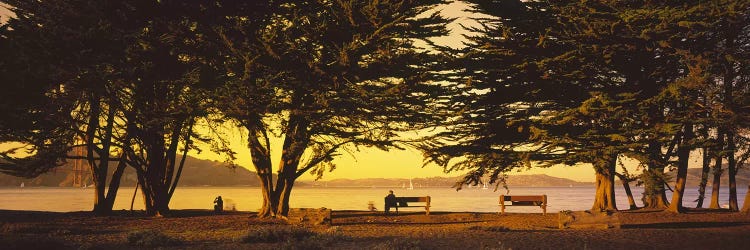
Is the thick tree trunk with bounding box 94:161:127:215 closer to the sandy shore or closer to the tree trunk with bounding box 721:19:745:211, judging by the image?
the sandy shore

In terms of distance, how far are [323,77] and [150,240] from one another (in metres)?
8.74

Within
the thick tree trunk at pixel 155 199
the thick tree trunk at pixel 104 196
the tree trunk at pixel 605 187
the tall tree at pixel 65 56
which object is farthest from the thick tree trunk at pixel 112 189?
the tree trunk at pixel 605 187

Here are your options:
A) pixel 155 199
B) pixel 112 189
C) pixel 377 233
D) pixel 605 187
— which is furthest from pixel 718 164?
pixel 112 189

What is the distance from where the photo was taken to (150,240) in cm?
1407

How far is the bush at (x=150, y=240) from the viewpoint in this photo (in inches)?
553

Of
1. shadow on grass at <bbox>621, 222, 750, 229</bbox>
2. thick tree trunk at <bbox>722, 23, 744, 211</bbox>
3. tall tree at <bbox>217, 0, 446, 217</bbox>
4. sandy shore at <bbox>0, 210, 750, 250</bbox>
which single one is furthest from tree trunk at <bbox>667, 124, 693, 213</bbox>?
tall tree at <bbox>217, 0, 446, 217</bbox>

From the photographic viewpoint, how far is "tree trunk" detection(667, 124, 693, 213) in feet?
77.1

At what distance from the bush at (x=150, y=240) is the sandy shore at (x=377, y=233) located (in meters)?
0.02

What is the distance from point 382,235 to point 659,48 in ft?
49.5

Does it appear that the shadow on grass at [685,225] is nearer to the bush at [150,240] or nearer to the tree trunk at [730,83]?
the tree trunk at [730,83]

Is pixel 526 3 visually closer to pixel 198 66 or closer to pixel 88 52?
pixel 198 66

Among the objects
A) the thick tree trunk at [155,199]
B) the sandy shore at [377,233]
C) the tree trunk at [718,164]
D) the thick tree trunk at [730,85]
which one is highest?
the thick tree trunk at [730,85]

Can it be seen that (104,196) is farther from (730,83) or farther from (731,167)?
(731,167)

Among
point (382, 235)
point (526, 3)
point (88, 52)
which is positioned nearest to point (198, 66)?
point (88, 52)
